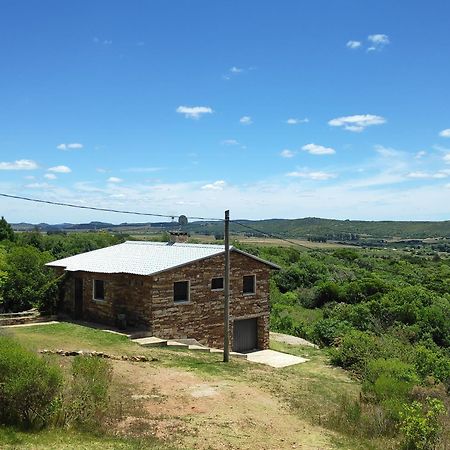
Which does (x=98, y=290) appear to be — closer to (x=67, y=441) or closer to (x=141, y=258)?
(x=141, y=258)

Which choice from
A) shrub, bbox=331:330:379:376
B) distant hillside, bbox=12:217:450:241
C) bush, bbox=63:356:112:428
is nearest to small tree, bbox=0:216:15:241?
shrub, bbox=331:330:379:376

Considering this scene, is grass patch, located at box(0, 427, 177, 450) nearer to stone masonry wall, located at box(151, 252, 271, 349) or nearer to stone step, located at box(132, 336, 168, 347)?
stone step, located at box(132, 336, 168, 347)

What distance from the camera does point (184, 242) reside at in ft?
92.1

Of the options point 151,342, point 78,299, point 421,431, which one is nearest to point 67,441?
point 421,431

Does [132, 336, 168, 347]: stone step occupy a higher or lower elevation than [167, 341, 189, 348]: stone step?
higher

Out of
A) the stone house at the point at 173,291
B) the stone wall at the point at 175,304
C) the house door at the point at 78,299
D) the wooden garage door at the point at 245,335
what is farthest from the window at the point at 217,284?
the house door at the point at 78,299

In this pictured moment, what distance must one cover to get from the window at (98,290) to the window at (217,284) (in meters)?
4.81

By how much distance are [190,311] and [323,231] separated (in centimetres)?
11373

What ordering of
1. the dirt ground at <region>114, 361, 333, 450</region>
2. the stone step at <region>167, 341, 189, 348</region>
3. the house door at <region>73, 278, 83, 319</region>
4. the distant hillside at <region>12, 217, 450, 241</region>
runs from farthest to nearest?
the distant hillside at <region>12, 217, 450, 241</region> < the house door at <region>73, 278, 83, 319</region> < the stone step at <region>167, 341, 189, 348</region> < the dirt ground at <region>114, 361, 333, 450</region>

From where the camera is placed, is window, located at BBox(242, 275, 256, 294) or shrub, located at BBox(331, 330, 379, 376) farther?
window, located at BBox(242, 275, 256, 294)

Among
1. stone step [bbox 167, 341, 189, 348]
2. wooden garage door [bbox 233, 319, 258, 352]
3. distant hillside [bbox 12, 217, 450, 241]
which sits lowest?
wooden garage door [bbox 233, 319, 258, 352]

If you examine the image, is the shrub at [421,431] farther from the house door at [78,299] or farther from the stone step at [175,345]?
the house door at [78,299]

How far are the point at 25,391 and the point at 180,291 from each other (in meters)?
13.0

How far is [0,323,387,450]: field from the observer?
35.3 ft
